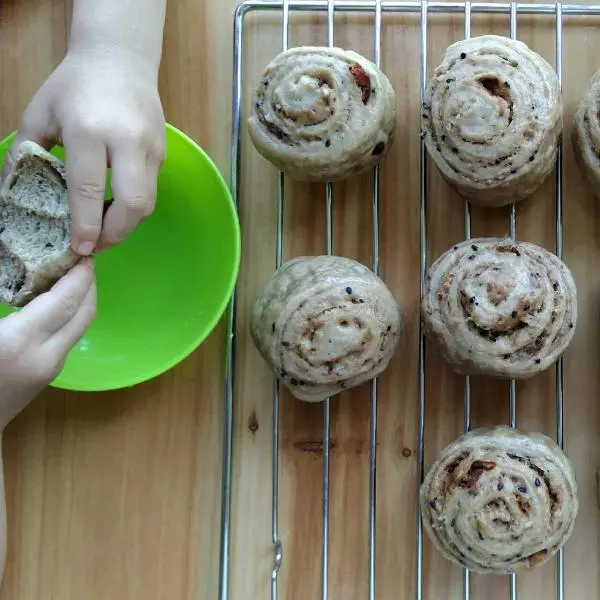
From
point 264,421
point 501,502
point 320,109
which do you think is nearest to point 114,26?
point 320,109


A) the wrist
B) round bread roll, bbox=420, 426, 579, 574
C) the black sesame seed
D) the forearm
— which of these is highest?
the forearm

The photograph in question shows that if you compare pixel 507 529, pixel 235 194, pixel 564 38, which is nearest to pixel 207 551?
pixel 507 529

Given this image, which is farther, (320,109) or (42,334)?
(320,109)

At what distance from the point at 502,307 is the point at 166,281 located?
1.86 ft

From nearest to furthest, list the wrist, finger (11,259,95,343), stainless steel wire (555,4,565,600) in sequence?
finger (11,259,95,343), the wrist, stainless steel wire (555,4,565,600)

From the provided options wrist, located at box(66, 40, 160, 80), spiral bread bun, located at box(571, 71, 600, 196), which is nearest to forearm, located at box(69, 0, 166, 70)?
wrist, located at box(66, 40, 160, 80)


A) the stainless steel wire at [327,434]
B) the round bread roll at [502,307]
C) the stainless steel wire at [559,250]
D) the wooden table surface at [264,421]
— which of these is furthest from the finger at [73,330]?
the stainless steel wire at [559,250]

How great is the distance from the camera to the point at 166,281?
4.39 ft

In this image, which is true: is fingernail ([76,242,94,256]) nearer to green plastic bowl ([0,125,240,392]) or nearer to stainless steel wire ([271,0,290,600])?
green plastic bowl ([0,125,240,392])

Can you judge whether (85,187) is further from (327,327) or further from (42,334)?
(327,327)

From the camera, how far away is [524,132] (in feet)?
3.85

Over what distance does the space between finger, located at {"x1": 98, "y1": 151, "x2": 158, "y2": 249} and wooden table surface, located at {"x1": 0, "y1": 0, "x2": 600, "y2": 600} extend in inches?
11.7

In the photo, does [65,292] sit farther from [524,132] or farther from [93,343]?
[524,132]

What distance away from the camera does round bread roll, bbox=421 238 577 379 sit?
117 cm
